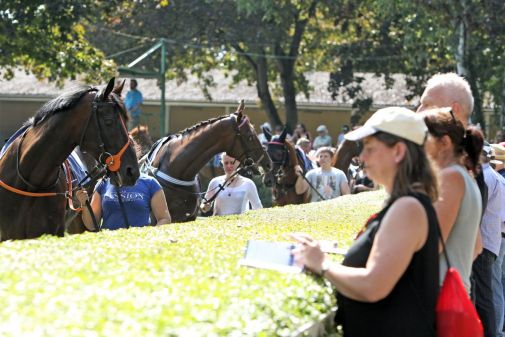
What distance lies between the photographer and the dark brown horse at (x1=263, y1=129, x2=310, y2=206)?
17250 millimetres

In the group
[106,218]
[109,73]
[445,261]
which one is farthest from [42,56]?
[445,261]

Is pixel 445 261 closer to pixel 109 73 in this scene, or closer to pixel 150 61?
pixel 109 73

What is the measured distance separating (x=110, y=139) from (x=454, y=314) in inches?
214

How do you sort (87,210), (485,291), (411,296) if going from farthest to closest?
(87,210) → (485,291) → (411,296)

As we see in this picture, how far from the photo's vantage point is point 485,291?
6.60m

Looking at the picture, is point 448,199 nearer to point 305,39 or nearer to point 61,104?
point 61,104

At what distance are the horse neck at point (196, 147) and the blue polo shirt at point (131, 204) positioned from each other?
262cm

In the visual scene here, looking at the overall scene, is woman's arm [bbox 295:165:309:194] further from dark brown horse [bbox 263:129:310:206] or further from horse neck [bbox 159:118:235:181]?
horse neck [bbox 159:118:235:181]

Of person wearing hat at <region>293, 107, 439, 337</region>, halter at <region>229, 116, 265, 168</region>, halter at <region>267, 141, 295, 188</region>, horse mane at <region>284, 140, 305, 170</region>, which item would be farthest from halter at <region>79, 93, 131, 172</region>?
horse mane at <region>284, 140, 305, 170</region>

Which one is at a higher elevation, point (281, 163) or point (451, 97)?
point (451, 97)

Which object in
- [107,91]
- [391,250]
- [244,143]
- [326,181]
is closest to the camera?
[391,250]

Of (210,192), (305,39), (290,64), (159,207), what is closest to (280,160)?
(210,192)

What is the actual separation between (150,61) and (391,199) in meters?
35.3

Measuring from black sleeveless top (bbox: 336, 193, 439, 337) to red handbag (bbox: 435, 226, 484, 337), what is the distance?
39 millimetres
